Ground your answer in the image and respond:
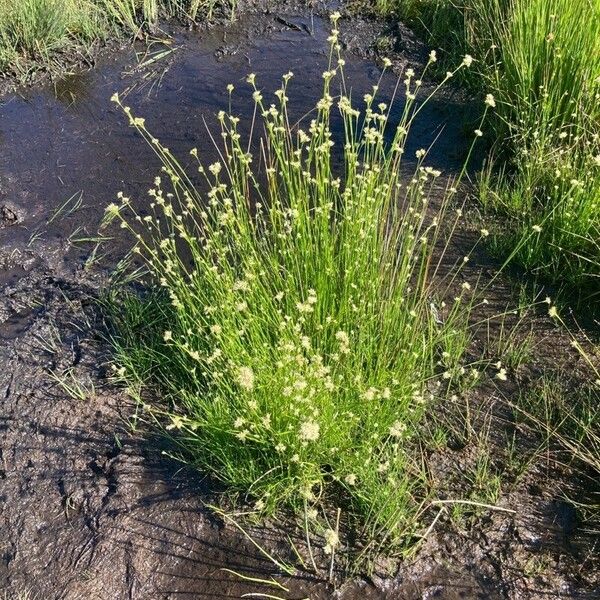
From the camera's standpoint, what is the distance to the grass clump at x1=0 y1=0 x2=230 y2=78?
6.29m

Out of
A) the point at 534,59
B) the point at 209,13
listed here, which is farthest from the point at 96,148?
the point at 534,59

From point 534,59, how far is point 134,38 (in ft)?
13.8

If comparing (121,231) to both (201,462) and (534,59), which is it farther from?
(534,59)

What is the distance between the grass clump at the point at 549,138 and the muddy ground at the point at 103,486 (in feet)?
1.98

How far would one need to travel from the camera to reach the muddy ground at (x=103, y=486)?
2709 millimetres

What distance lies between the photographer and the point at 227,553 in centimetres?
281

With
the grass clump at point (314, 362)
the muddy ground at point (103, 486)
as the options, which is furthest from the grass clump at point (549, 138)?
the grass clump at point (314, 362)

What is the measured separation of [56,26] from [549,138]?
4.90 m

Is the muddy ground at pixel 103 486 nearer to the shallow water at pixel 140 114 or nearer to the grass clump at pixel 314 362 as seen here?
the shallow water at pixel 140 114

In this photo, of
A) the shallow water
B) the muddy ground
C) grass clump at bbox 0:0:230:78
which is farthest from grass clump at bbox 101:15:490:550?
grass clump at bbox 0:0:230:78

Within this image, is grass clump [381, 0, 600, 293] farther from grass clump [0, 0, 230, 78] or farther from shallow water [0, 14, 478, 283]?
grass clump [0, 0, 230, 78]

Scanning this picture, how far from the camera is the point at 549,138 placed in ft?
14.0

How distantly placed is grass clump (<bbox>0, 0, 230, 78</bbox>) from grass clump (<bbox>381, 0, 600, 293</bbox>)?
3.85 metres

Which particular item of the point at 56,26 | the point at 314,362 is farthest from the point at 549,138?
the point at 56,26
